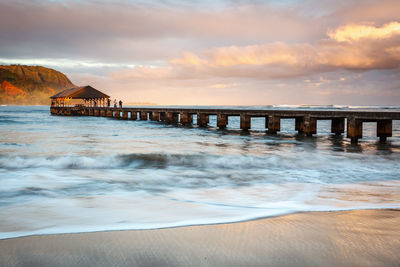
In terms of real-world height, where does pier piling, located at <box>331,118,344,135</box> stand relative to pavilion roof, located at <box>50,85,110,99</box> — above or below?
below

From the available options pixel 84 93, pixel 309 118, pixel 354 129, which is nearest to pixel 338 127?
pixel 309 118

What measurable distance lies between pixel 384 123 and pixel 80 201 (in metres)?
15.9

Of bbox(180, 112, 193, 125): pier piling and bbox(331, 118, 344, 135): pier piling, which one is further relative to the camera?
bbox(180, 112, 193, 125): pier piling

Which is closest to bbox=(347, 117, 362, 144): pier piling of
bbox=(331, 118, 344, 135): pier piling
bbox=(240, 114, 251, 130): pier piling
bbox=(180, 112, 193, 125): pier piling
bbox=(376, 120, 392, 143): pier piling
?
bbox=(376, 120, 392, 143): pier piling

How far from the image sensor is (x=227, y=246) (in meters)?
3.17

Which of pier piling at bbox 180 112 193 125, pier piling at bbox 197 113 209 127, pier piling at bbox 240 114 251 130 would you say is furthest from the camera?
pier piling at bbox 180 112 193 125

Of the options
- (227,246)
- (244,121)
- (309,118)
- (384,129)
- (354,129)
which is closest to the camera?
(227,246)

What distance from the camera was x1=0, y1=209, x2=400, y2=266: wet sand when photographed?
9.32ft

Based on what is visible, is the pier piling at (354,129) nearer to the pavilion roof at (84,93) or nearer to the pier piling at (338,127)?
the pier piling at (338,127)

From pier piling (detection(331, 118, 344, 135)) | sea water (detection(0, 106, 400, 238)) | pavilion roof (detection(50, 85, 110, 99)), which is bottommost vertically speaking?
sea water (detection(0, 106, 400, 238))

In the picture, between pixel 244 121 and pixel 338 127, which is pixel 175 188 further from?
pixel 338 127

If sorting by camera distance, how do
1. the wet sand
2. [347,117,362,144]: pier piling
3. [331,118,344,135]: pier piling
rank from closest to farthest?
the wet sand < [347,117,362,144]: pier piling < [331,118,344,135]: pier piling

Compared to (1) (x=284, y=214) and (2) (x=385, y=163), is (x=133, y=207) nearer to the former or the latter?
(1) (x=284, y=214)

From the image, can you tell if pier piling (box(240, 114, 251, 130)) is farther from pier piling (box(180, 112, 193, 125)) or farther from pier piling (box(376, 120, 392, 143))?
pier piling (box(376, 120, 392, 143))
